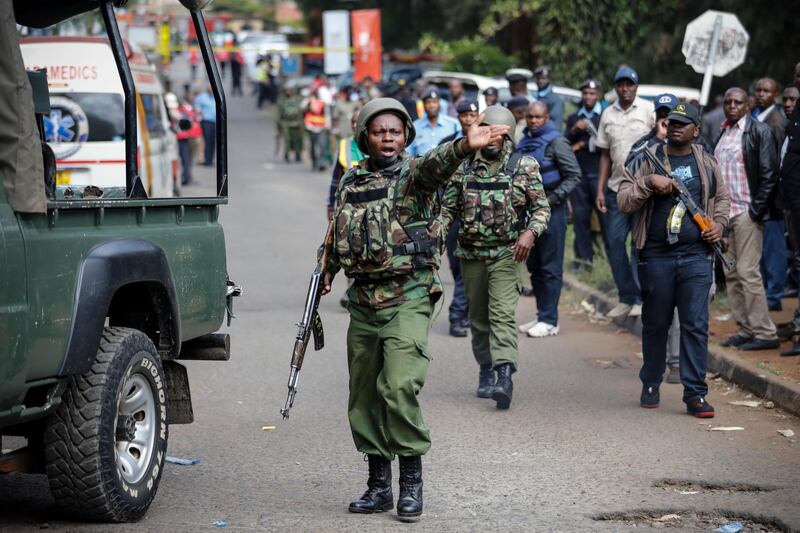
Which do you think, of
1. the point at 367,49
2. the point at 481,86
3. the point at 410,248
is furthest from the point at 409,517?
the point at 367,49

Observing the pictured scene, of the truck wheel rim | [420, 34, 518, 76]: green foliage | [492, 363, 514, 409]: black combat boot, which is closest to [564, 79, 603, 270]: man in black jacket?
[492, 363, 514, 409]: black combat boot

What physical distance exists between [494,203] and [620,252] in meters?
3.36

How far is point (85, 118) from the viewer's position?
50.8 feet

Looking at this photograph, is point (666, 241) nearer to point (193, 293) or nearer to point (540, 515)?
point (540, 515)

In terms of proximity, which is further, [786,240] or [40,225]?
[786,240]

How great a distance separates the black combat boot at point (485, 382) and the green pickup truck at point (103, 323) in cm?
259

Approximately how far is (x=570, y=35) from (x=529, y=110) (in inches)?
592

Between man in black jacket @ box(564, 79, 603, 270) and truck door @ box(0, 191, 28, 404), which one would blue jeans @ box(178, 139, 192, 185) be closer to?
man in black jacket @ box(564, 79, 603, 270)

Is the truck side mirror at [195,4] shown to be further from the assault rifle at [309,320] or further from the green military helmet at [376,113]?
the assault rifle at [309,320]

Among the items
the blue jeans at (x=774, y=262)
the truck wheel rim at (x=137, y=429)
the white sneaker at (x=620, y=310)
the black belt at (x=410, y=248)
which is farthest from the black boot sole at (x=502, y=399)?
the blue jeans at (x=774, y=262)

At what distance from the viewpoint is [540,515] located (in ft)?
19.5

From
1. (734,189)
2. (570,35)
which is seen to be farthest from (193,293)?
(570,35)

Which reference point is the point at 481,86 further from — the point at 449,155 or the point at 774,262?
the point at 449,155

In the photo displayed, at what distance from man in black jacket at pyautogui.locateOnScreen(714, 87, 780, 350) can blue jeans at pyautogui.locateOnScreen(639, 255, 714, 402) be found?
1.78m
